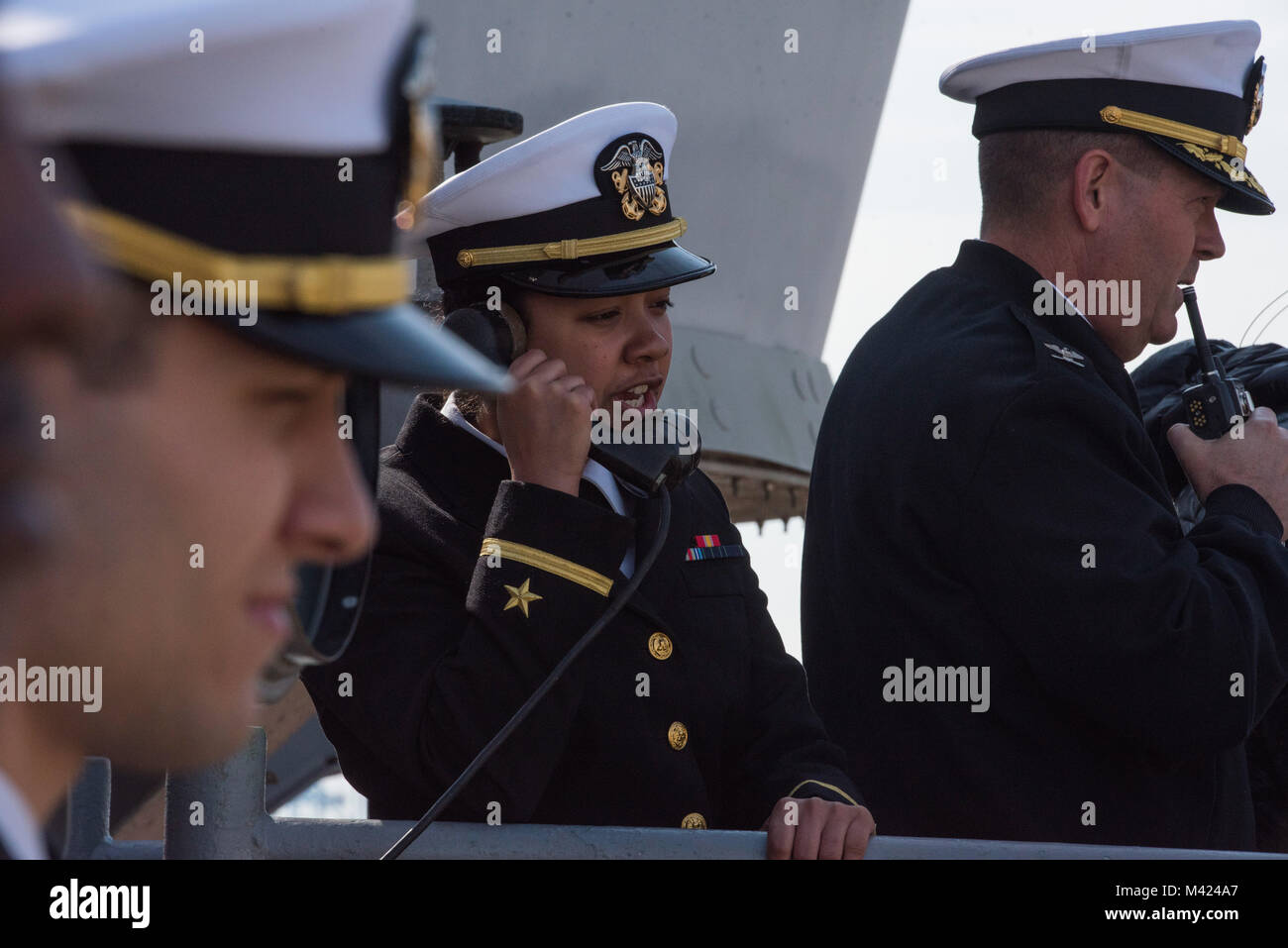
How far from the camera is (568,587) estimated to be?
2.75m

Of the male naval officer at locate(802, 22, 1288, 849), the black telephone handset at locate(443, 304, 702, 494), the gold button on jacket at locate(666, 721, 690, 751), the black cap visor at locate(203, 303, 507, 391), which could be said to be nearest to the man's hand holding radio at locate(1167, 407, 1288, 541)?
the male naval officer at locate(802, 22, 1288, 849)

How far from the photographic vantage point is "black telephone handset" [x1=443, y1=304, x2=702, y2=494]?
9.95 ft

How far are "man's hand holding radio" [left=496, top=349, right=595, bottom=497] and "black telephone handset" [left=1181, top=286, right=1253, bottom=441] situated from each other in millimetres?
1168

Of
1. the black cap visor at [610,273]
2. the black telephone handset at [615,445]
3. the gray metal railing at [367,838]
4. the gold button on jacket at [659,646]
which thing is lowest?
the gray metal railing at [367,838]

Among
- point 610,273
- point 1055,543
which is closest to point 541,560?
point 610,273

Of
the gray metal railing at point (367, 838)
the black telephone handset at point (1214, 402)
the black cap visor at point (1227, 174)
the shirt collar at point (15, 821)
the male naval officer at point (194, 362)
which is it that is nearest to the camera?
the male naval officer at point (194, 362)

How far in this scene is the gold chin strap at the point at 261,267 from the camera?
1.02 meters

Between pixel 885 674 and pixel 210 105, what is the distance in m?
2.23

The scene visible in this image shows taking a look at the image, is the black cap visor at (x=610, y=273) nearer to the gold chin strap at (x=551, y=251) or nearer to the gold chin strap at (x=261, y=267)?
the gold chin strap at (x=551, y=251)

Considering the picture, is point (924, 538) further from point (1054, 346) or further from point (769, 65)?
point (769, 65)

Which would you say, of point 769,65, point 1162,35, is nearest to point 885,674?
point 1162,35

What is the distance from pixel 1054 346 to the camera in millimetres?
3148

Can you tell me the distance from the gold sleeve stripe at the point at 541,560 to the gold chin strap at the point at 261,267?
58.7 inches

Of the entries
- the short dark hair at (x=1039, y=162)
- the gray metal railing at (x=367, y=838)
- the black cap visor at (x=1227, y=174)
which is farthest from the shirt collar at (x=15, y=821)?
the black cap visor at (x=1227, y=174)
